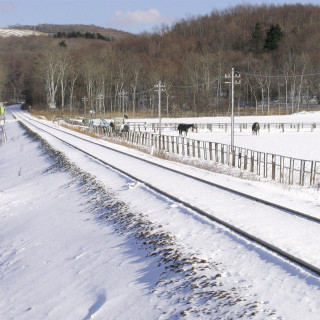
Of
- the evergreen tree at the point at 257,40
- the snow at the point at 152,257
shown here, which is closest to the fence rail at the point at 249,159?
the snow at the point at 152,257

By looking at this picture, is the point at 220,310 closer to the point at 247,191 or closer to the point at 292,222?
the point at 292,222

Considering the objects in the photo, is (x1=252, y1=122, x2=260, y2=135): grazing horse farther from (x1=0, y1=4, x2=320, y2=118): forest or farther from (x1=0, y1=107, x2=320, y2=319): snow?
(x1=0, y1=107, x2=320, y2=319): snow

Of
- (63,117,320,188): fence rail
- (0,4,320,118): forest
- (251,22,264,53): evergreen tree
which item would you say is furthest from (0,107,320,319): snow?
(251,22,264,53): evergreen tree

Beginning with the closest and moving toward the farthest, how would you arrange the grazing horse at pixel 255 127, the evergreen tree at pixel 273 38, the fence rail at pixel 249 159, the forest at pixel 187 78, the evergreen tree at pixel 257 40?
1. the fence rail at pixel 249 159
2. the grazing horse at pixel 255 127
3. the forest at pixel 187 78
4. the evergreen tree at pixel 273 38
5. the evergreen tree at pixel 257 40

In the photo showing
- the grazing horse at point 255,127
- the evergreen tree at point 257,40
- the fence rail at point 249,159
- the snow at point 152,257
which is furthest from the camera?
the evergreen tree at point 257,40

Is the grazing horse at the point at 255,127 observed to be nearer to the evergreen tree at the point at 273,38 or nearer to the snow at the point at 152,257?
the snow at the point at 152,257

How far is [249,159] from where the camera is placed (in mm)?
24781

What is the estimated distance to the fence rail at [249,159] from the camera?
17.8m

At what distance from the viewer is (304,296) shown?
19.3 ft

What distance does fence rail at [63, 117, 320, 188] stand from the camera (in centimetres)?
1780

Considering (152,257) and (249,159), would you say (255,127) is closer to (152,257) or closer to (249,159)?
(249,159)

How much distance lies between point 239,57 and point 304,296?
423 feet

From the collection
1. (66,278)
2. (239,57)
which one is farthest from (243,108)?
(66,278)

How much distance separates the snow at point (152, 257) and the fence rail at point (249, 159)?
109 inches
